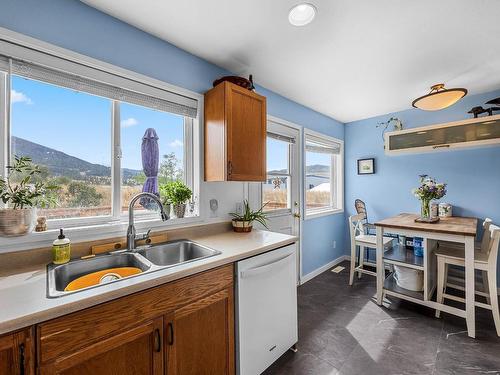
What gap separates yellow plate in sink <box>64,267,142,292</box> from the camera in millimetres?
1198

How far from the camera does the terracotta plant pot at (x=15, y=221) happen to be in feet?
3.69

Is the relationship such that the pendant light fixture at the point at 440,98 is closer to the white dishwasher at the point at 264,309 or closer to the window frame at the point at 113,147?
the white dishwasher at the point at 264,309

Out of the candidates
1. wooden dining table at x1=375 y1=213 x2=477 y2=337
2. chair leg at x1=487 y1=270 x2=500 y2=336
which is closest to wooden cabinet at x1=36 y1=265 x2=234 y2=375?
wooden dining table at x1=375 y1=213 x2=477 y2=337

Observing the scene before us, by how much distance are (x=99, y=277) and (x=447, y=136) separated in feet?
12.0

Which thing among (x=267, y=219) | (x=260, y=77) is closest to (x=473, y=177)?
(x=267, y=219)

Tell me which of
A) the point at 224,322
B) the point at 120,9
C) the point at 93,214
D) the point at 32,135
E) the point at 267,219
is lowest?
the point at 224,322

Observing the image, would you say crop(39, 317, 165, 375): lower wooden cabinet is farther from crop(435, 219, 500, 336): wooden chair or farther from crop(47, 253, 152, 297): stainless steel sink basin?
crop(435, 219, 500, 336): wooden chair

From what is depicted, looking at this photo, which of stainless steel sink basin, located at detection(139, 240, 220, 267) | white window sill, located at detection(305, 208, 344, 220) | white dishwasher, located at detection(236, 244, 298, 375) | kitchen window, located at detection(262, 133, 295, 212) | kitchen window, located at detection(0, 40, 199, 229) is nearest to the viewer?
kitchen window, located at detection(0, 40, 199, 229)

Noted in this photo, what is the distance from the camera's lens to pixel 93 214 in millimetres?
1567

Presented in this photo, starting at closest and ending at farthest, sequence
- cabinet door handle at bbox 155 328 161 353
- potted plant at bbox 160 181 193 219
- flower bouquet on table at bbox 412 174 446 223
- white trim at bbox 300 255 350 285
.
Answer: cabinet door handle at bbox 155 328 161 353 → potted plant at bbox 160 181 193 219 → flower bouquet on table at bbox 412 174 446 223 → white trim at bbox 300 255 350 285

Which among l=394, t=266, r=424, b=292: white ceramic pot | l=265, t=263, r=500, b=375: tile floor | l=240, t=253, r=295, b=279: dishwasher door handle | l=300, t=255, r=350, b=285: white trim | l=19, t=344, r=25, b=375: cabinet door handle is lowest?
l=265, t=263, r=500, b=375: tile floor

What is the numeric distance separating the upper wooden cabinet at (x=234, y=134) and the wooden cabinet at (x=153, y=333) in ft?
2.66

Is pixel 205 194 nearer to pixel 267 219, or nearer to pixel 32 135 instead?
pixel 267 219

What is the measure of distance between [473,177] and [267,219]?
2.62 m
